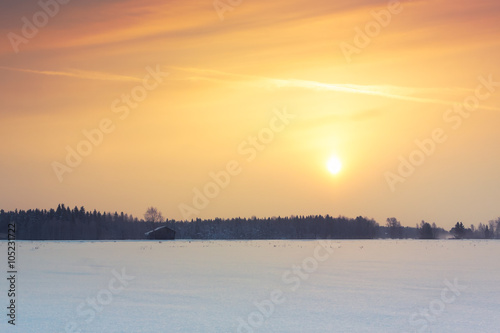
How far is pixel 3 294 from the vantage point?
22.6 meters

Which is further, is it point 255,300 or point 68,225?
point 68,225

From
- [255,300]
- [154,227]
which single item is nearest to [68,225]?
[154,227]

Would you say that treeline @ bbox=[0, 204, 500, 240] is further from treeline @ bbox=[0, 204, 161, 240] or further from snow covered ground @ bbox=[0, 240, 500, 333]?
→ snow covered ground @ bbox=[0, 240, 500, 333]

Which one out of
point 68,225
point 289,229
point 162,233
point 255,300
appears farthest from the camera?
point 289,229

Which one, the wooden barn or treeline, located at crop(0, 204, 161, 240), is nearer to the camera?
the wooden barn

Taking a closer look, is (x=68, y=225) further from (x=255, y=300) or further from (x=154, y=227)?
(x=255, y=300)

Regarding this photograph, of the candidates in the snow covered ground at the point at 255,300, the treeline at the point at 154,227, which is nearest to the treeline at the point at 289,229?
the treeline at the point at 154,227

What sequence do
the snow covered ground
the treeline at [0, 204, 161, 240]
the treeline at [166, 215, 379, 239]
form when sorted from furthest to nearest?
the treeline at [166, 215, 379, 239] → the treeline at [0, 204, 161, 240] → the snow covered ground

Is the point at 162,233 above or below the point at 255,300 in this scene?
above

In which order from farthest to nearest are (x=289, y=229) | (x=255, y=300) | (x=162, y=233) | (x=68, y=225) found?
1. (x=289, y=229)
2. (x=68, y=225)
3. (x=162, y=233)
4. (x=255, y=300)

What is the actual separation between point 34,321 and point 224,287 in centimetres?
984

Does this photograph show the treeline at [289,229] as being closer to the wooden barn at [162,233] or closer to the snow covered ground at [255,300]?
the wooden barn at [162,233]

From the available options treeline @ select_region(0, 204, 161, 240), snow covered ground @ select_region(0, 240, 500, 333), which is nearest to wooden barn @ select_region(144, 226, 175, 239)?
treeline @ select_region(0, 204, 161, 240)

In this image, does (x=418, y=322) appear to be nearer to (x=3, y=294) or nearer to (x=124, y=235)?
(x=3, y=294)
